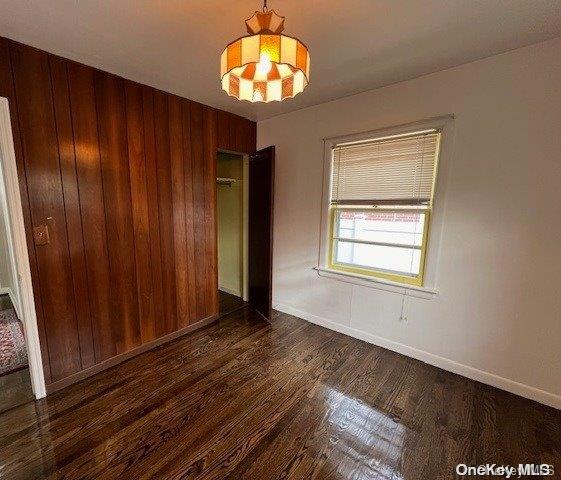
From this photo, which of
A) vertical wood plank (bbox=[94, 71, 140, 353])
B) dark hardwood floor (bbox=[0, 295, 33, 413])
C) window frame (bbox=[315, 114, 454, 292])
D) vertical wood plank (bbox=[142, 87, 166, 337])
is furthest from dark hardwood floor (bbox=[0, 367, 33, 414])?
window frame (bbox=[315, 114, 454, 292])

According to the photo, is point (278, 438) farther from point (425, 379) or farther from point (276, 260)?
point (276, 260)

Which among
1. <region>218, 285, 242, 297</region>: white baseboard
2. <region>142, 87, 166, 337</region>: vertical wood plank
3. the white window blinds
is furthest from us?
<region>218, 285, 242, 297</region>: white baseboard

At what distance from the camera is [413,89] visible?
2.11 m

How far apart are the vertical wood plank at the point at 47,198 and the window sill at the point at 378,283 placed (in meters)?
2.27

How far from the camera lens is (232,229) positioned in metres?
3.73

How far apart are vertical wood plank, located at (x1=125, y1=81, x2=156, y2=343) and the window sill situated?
1749 mm

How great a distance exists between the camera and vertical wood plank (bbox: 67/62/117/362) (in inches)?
73.2

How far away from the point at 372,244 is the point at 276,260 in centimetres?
125

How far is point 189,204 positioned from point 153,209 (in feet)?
1.21

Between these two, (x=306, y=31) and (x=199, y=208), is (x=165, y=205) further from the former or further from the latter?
(x=306, y=31)

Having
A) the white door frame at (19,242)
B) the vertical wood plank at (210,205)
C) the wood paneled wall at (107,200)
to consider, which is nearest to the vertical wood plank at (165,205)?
the wood paneled wall at (107,200)

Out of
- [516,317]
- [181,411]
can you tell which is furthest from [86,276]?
[516,317]

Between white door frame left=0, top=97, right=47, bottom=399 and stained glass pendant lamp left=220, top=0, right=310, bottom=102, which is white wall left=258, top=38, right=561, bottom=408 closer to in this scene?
stained glass pendant lamp left=220, top=0, right=310, bottom=102

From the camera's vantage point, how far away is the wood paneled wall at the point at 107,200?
1.72 metres
